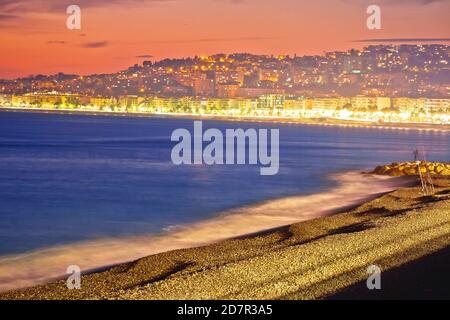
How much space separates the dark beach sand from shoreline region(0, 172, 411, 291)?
1241 millimetres

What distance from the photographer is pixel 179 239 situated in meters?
16.1

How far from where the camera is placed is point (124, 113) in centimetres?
16025

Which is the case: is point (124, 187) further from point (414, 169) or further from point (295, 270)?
point (295, 270)

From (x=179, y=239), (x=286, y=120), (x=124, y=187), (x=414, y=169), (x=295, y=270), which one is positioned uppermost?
(x=295, y=270)

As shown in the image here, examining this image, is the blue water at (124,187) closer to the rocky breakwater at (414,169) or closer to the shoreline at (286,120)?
the rocky breakwater at (414,169)

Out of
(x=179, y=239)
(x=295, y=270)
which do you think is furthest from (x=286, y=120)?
(x=295, y=270)

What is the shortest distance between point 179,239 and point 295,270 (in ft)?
21.2

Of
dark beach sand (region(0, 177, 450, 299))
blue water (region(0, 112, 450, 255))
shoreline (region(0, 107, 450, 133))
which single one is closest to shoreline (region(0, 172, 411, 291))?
blue water (region(0, 112, 450, 255))

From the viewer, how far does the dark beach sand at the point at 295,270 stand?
8.88m

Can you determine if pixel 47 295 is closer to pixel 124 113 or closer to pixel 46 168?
pixel 46 168

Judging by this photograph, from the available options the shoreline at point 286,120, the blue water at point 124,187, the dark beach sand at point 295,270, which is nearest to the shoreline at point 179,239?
the blue water at point 124,187

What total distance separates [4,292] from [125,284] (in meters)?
1.96

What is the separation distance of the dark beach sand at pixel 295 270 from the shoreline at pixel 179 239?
124cm

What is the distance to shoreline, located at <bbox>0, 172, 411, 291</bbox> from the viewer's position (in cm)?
1281
